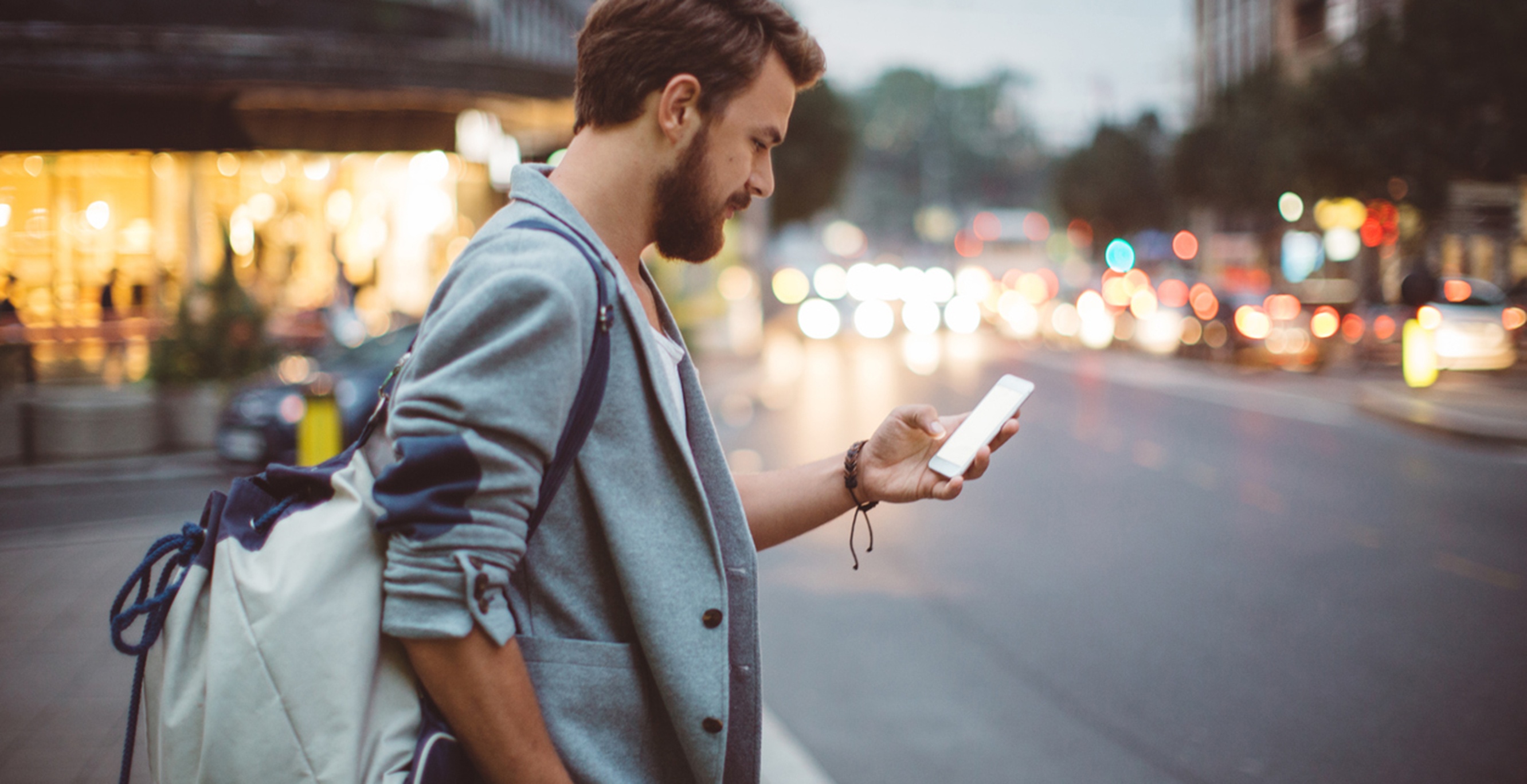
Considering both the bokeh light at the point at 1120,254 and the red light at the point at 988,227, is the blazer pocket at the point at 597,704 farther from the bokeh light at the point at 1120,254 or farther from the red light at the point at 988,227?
the bokeh light at the point at 1120,254

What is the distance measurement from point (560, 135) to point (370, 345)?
7.19 metres

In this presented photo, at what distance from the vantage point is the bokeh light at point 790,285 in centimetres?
3319

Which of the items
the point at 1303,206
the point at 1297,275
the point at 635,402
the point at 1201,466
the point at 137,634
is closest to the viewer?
the point at 635,402

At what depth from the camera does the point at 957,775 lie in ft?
13.6

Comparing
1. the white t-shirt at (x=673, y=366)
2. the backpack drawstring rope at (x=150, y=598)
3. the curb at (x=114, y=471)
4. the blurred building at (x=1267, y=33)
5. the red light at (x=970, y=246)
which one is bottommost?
the curb at (x=114, y=471)

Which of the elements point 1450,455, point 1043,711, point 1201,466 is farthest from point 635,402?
point 1450,455

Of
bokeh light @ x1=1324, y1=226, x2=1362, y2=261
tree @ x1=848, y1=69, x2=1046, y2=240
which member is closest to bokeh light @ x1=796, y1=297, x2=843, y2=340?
bokeh light @ x1=1324, y1=226, x2=1362, y2=261

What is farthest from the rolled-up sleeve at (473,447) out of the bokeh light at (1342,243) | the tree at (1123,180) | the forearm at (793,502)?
the tree at (1123,180)

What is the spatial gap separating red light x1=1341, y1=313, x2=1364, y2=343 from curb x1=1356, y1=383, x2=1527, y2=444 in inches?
255

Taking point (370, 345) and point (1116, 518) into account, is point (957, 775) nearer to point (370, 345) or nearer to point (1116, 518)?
point (1116, 518)

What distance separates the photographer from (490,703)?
53.3 inches

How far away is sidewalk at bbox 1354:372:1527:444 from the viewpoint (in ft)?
42.4

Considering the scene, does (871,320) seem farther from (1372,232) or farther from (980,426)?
(980,426)

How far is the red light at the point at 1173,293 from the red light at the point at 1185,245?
98.5 ft
